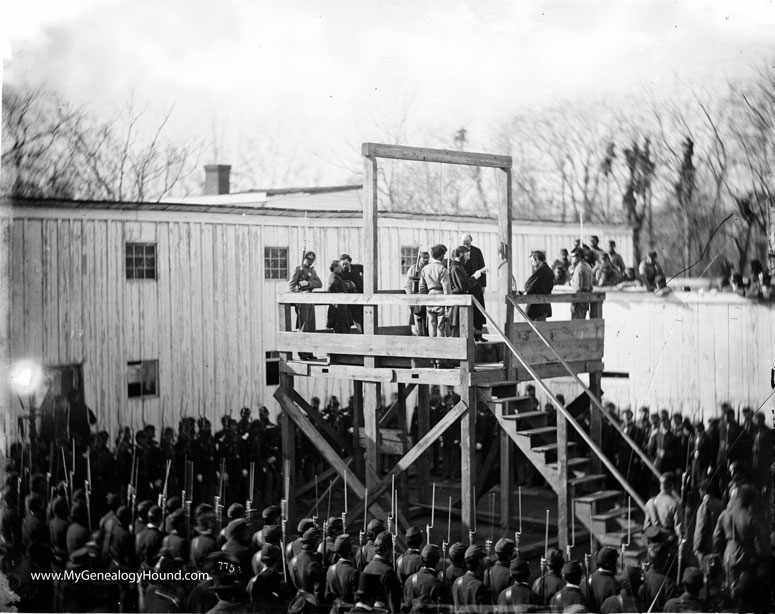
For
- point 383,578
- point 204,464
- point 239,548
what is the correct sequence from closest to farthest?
point 383,578
point 239,548
point 204,464

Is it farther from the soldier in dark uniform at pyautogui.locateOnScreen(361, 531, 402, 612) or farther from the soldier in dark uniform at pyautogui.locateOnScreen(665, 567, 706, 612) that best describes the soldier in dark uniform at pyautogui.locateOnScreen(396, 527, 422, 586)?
the soldier in dark uniform at pyautogui.locateOnScreen(665, 567, 706, 612)

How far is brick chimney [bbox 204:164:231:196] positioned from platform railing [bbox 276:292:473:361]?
545 cm

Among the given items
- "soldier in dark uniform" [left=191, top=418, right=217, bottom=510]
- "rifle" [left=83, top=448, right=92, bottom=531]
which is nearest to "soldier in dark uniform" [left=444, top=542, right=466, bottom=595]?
"rifle" [left=83, top=448, right=92, bottom=531]

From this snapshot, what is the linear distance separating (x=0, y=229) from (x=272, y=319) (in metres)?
6.19

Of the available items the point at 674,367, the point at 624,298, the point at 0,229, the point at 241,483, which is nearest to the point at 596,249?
the point at 624,298

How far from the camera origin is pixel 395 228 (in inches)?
906

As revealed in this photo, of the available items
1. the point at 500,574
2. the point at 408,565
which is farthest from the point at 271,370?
the point at 500,574

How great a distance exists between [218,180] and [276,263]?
2.37 meters

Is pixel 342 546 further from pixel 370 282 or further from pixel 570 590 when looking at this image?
pixel 370 282

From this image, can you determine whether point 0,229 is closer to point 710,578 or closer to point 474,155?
point 474,155

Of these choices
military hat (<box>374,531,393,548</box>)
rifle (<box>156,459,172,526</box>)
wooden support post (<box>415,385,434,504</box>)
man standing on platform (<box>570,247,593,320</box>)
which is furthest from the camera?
man standing on platform (<box>570,247,593,320</box>)

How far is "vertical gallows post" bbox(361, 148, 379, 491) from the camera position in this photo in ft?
48.6

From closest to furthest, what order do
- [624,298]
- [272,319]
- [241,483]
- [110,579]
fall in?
1. [110,579]
2. [241,483]
3. [272,319]
4. [624,298]

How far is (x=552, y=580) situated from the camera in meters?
12.3
